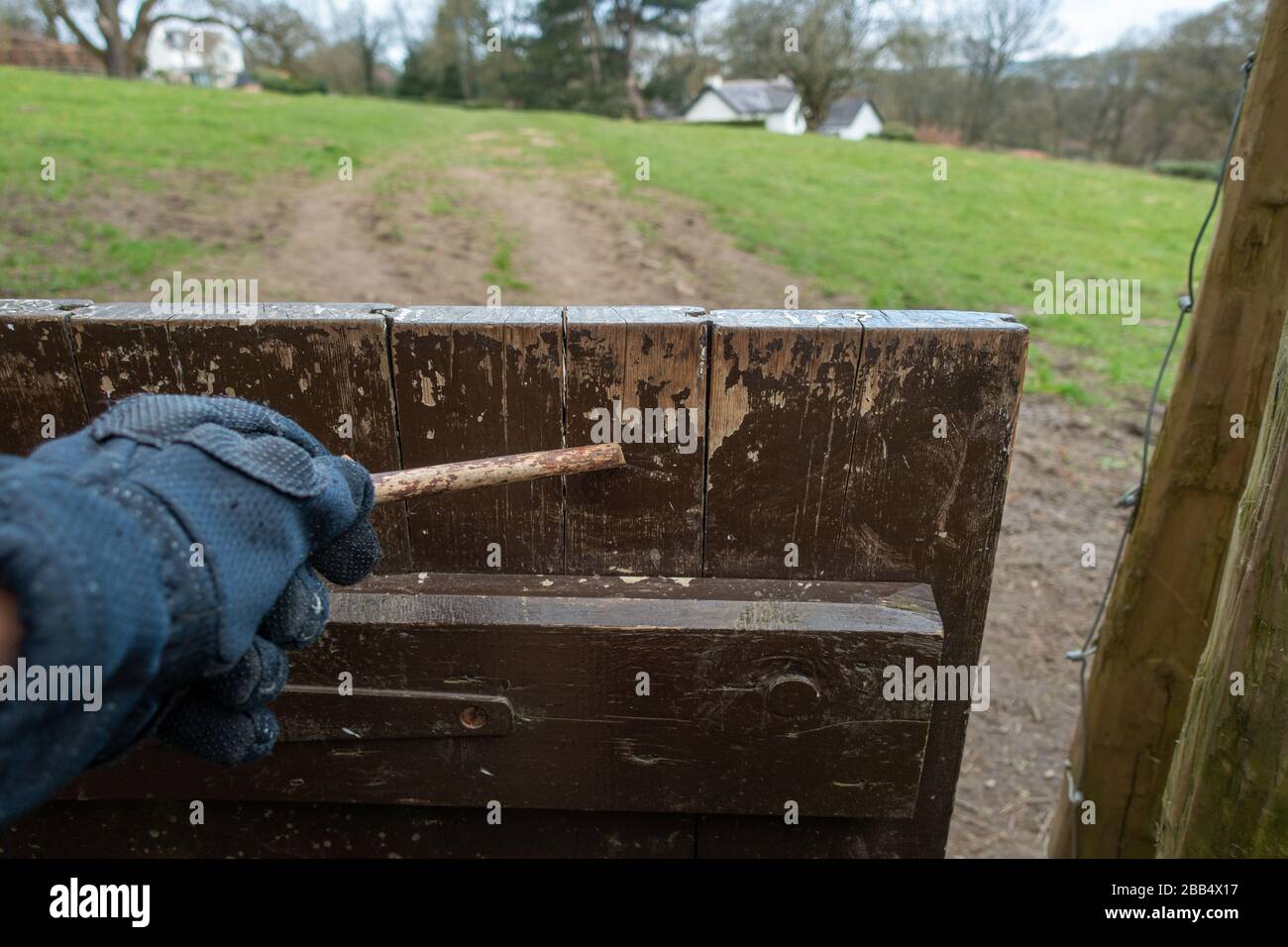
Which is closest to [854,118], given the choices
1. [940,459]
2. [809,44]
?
[809,44]

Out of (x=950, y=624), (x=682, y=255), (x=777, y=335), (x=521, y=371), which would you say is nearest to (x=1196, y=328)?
(x=950, y=624)

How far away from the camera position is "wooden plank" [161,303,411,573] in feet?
4.52

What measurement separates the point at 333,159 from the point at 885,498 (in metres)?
13.5

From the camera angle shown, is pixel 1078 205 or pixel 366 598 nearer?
pixel 366 598

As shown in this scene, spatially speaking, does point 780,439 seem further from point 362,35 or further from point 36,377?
point 362,35

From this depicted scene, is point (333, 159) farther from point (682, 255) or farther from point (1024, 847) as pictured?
point (1024, 847)

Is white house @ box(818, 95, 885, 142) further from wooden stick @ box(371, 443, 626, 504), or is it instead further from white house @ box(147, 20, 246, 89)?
wooden stick @ box(371, 443, 626, 504)

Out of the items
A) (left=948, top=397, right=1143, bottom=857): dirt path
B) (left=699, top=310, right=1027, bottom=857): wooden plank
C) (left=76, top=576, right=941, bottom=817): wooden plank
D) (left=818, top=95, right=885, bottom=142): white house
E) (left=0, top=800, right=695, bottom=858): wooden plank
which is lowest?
(left=948, top=397, right=1143, bottom=857): dirt path

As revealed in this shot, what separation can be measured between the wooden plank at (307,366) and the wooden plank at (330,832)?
0.71 m

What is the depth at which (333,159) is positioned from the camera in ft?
42.3

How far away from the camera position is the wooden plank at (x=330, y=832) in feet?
5.23

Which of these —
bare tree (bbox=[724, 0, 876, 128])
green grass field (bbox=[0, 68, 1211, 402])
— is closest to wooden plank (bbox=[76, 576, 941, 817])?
green grass field (bbox=[0, 68, 1211, 402])

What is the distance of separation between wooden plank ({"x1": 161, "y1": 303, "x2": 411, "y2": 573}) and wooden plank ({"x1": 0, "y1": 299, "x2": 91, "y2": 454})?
0.08 m

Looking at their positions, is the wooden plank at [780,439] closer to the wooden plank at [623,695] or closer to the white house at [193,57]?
the wooden plank at [623,695]
